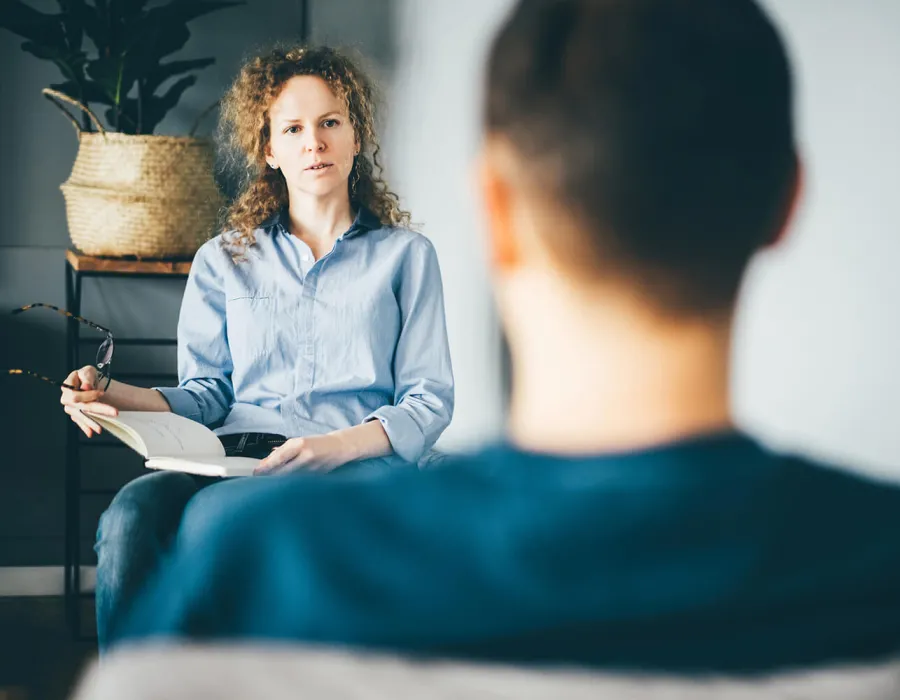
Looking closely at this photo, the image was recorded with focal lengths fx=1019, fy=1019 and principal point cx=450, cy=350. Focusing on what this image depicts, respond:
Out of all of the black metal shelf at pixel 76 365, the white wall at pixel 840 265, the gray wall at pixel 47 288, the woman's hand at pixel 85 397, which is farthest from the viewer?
the gray wall at pixel 47 288

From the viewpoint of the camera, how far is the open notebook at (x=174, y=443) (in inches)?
59.0

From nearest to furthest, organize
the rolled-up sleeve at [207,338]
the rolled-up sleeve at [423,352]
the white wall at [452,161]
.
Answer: the rolled-up sleeve at [423,352] → the rolled-up sleeve at [207,338] → the white wall at [452,161]

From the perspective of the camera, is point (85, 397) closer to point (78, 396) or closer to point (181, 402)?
point (78, 396)

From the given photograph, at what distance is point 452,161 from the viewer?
85.5 inches

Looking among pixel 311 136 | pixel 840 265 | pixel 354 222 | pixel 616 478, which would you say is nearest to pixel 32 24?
pixel 311 136

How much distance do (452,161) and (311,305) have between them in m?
0.48

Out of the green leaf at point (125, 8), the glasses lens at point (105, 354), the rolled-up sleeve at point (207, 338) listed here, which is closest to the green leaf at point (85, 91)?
the green leaf at point (125, 8)

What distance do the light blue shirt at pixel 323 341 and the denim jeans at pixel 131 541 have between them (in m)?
0.27

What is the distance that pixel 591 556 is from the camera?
404mm

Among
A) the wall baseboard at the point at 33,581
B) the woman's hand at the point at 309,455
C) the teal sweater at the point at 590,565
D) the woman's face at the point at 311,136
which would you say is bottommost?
the wall baseboard at the point at 33,581

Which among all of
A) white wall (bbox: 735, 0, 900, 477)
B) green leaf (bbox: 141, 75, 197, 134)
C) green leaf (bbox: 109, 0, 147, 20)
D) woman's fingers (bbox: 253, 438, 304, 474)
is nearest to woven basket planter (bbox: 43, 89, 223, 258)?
green leaf (bbox: 141, 75, 197, 134)

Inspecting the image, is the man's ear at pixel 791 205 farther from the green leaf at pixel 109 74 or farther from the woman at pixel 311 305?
the green leaf at pixel 109 74

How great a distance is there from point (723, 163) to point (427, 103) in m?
1.99

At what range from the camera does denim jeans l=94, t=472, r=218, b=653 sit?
1.55 metres
